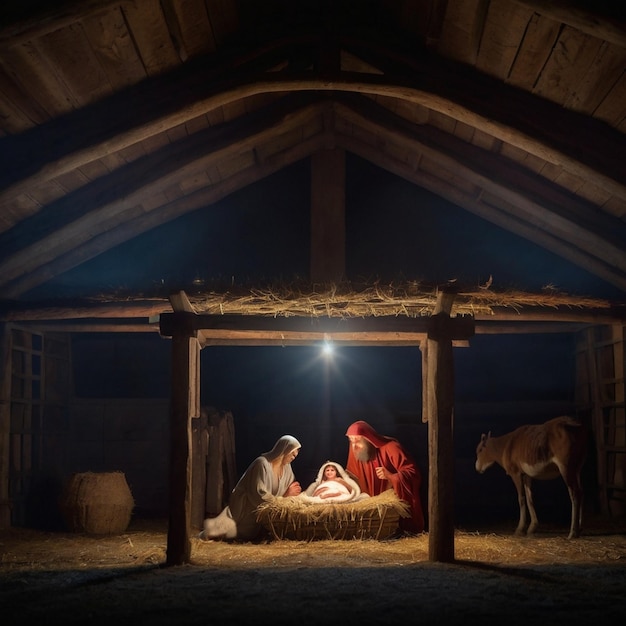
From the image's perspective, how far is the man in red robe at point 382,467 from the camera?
10.9 meters

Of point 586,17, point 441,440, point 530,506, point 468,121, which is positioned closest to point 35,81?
point 468,121

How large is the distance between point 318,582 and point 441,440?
2051 mm

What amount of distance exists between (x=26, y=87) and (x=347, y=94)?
15.7 feet

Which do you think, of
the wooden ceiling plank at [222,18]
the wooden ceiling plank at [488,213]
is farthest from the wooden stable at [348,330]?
the wooden ceiling plank at [488,213]

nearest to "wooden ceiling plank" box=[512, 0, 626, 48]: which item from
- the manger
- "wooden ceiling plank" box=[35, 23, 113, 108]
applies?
"wooden ceiling plank" box=[35, 23, 113, 108]

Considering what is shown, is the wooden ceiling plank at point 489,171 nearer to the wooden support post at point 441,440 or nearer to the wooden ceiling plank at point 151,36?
the wooden support post at point 441,440

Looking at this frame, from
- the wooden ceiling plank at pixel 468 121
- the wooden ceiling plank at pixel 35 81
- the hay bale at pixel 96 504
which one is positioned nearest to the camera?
the wooden ceiling plank at pixel 35 81

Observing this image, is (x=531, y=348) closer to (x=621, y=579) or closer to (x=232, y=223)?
(x=232, y=223)

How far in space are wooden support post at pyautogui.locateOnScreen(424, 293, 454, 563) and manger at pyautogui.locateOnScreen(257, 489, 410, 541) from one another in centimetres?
182

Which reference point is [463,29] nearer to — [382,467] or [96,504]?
[382,467]

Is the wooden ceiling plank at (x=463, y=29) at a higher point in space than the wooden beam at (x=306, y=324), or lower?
higher

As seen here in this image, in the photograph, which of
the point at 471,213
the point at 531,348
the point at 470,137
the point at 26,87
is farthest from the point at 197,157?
the point at 531,348

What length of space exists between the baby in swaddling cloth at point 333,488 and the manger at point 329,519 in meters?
0.39

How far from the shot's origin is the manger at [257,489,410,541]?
31.9ft
